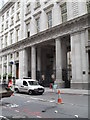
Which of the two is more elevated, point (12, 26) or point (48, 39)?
point (12, 26)

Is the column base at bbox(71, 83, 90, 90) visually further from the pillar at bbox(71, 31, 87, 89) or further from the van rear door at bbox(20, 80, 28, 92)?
the van rear door at bbox(20, 80, 28, 92)

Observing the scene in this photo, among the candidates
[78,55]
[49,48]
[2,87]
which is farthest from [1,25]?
[2,87]

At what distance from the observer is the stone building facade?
77.1 ft

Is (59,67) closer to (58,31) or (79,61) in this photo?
(79,61)

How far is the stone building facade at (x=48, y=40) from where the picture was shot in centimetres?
2350

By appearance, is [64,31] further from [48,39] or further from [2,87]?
[2,87]

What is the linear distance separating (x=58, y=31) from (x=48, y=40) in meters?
3.05

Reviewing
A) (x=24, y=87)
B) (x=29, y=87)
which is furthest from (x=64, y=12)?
(x=29, y=87)

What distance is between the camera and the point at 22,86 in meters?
19.7

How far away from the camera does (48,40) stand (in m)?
29.2

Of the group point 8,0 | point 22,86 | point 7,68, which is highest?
point 8,0

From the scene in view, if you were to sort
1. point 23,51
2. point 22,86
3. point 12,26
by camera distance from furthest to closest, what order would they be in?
point 12,26 → point 23,51 → point 22,86

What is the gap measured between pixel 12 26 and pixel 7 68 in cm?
1084

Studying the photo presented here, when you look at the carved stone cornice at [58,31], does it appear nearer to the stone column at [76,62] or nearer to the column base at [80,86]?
the stone column at [76,62]
